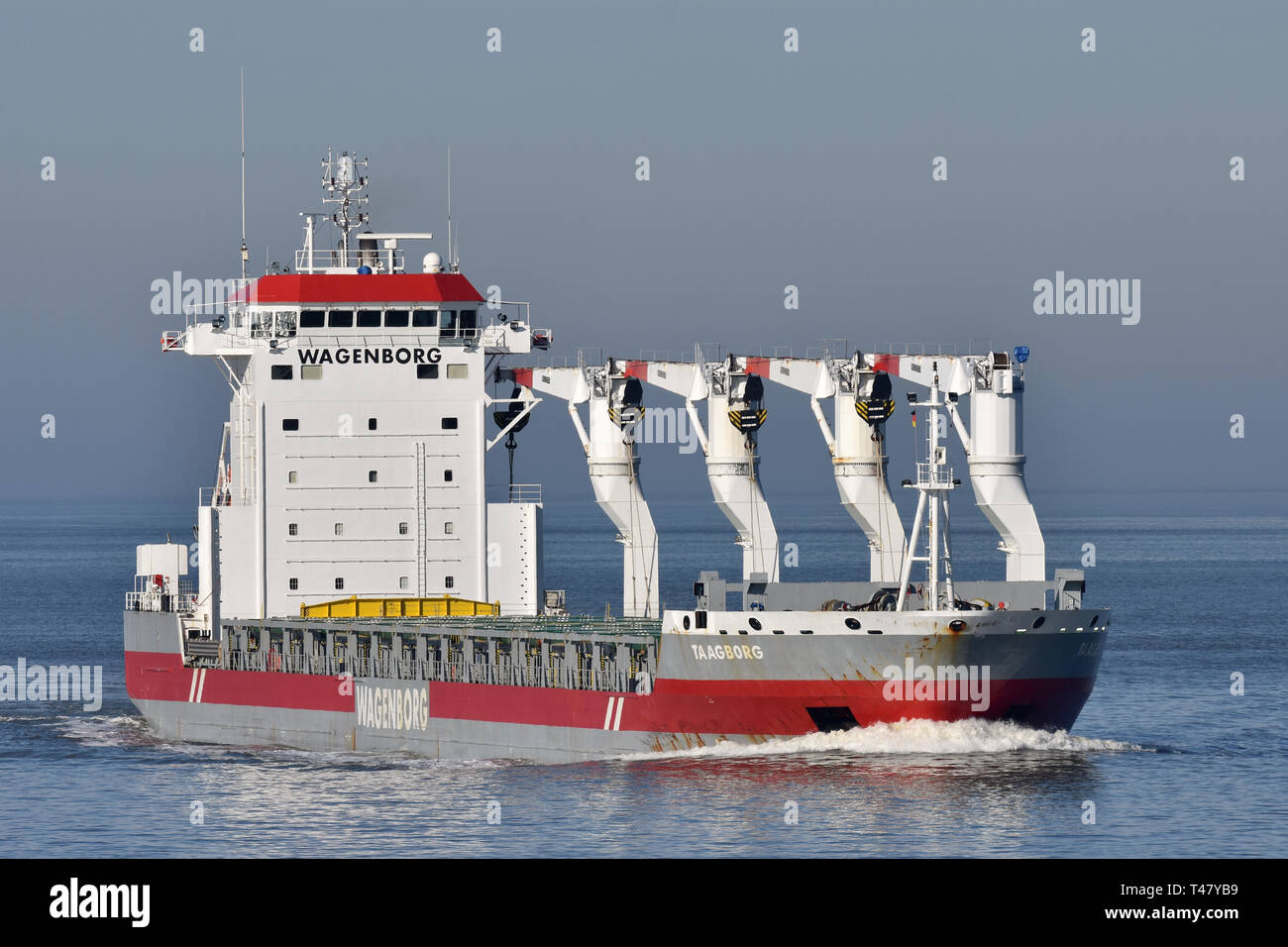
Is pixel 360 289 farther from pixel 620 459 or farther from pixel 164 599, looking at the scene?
pixel 164 599

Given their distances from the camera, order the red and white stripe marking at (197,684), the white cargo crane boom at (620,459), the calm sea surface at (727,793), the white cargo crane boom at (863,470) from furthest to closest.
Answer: the red and white stripe marking at (197,684)
the white cargo crane boom at (620,459)
the white cargo crane boom at (863,470)
the calm sea surface at (727,793)

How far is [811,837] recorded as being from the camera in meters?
34.5

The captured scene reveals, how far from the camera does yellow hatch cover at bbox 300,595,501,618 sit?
52.0 meters

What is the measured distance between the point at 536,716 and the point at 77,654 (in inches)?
1444

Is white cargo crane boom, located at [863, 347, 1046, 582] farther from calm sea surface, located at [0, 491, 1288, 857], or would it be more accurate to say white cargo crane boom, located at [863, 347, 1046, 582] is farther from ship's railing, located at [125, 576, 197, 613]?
ship's railing, located at [125, 576, 197, 613]

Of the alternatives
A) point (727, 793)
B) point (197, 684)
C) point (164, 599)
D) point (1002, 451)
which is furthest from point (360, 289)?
point (727, 793)

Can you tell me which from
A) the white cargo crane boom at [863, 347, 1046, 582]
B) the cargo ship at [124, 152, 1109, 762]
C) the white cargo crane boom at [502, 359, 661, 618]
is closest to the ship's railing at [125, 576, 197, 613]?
the cargo ship at [124, 152, 1109, 762]

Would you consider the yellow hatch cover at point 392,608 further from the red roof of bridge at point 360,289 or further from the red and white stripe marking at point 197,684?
the red roof of bridge at point 360,289

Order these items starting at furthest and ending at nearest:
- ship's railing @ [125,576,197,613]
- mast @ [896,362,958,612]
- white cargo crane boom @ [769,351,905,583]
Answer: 1. ship's railing @ [125,576,197,613]
2. white cargo crane boom @ [769,351,905,583]
3. mast @ [896,362,958,612]

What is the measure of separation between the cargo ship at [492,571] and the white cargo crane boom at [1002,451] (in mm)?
69

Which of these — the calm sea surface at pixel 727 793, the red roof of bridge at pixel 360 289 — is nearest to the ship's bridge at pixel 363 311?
the red roof of bridge at pixel 360 289

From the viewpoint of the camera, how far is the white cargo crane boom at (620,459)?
5072 centimetres

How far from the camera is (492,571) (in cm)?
5309

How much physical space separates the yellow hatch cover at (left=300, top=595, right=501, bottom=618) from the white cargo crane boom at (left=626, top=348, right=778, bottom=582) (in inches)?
301
